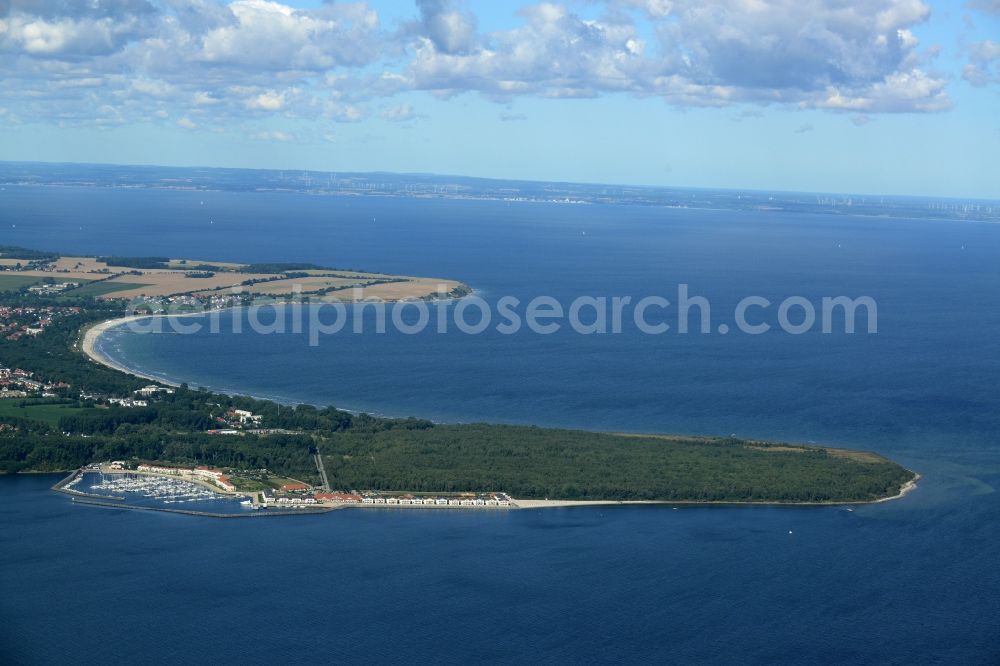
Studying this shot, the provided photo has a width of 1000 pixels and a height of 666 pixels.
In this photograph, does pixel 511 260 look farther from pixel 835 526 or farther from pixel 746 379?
pixel 835 526

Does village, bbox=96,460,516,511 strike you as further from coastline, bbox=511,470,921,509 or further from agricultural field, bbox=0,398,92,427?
agricultural field, bbox=0,398,92,427

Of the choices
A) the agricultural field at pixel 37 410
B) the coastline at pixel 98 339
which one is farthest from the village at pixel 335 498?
the coastline at pixel 98 339

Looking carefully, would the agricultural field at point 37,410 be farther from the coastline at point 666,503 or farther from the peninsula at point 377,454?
the coastline at point 666,503

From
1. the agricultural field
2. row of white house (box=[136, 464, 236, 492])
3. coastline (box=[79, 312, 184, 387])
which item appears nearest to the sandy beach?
coastline (box=[79, 312, 184, 387])

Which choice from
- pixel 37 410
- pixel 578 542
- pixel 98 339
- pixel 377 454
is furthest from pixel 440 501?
pixel 98 339

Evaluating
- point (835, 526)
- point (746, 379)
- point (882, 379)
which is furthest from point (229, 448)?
point (882, 379)

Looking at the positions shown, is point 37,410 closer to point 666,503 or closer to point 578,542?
point 578,542
